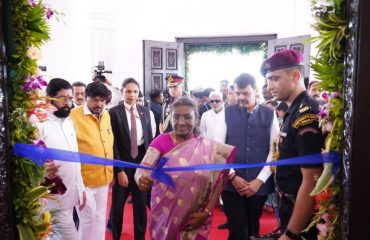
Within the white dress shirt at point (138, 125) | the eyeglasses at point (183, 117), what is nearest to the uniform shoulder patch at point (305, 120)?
the eyeglasses at point (183, 117)

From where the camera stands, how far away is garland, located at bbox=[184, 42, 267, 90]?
9930 millimetres

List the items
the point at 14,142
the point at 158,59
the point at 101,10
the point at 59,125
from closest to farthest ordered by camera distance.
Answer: the point at 14,142
the point at 59,125
the point at 101,10
the point at 158,59

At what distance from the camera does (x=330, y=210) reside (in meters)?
1.87

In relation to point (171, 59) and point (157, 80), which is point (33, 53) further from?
point (171, 59)

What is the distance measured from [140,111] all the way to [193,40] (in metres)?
6.24

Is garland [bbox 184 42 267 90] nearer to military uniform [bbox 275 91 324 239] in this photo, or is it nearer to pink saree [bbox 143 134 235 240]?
pink saree [bbox 143 134 235 240]

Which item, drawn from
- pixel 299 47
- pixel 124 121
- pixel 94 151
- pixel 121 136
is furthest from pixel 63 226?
pixel 299 47

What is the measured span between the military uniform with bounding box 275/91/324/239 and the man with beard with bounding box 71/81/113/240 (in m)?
1.84

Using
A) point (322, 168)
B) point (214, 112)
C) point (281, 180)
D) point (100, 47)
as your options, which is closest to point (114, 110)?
point (214, 112)

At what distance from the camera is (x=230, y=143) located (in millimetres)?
3492

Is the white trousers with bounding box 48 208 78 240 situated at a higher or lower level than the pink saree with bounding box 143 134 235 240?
lower

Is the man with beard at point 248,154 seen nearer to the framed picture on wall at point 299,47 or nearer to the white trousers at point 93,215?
the white trousers at point 93,215

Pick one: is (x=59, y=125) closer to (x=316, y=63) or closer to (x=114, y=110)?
(x=114, y=110)

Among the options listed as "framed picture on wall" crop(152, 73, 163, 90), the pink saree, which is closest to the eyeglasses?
the pink saree
